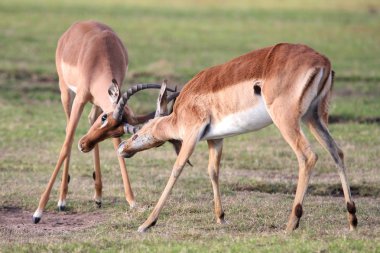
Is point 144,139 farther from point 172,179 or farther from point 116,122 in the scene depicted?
point 172,179

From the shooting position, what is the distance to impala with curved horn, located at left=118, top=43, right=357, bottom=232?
7.57 m

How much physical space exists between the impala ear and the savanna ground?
3.59 ft

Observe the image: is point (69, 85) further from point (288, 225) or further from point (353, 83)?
point (353, 83)

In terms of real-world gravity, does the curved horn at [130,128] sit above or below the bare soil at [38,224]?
above

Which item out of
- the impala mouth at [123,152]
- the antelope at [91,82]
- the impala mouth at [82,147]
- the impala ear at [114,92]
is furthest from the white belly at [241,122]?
the impala mouth at [82,147]

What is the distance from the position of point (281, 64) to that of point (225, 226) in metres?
1.53

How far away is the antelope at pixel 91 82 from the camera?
361 inches

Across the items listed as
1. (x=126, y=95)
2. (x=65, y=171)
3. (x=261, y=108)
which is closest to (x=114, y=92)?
(x=126, y=95)

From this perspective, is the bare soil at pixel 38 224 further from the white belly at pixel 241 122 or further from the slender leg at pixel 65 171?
the white belly at pixel 241 122

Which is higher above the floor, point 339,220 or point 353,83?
point 339,220

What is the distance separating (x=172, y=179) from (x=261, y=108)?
983 millimetres

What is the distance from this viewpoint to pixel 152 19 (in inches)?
1249

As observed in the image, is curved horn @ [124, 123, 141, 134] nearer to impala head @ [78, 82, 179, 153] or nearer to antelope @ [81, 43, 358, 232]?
impala head @ [78, 82, 179, 153]

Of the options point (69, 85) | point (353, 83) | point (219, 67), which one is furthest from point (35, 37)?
point (219, 67)
